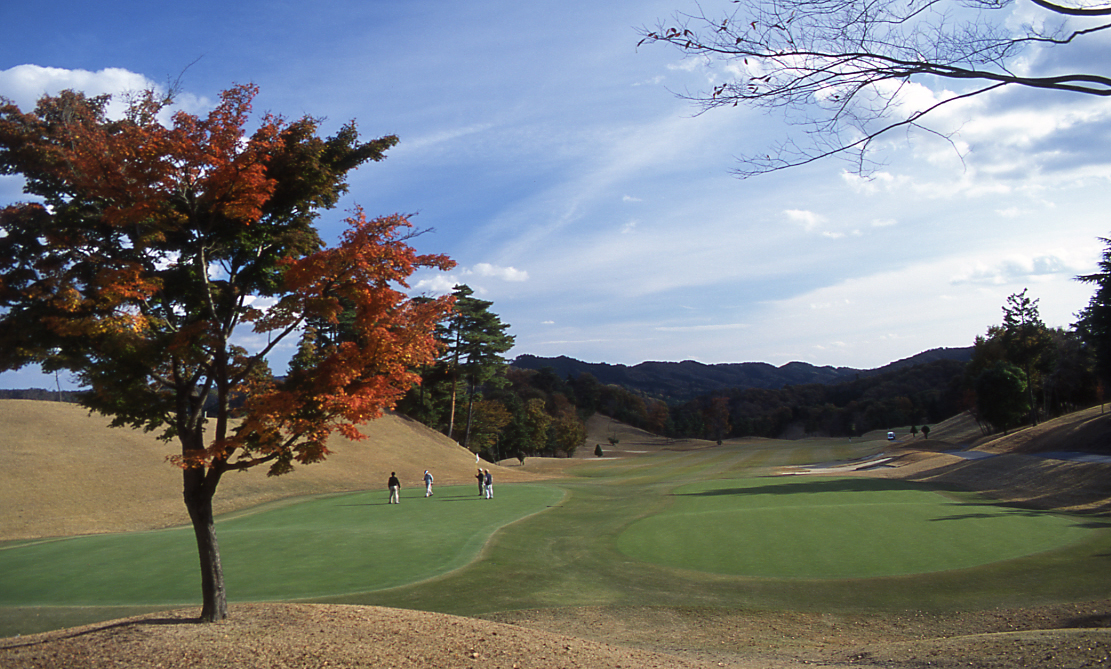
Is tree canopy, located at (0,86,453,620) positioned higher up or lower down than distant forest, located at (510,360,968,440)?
higher up

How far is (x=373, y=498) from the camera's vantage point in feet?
93.9

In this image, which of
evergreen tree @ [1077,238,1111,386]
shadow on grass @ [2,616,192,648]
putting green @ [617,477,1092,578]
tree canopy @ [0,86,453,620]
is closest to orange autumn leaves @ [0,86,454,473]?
tree canopy @ [0,86,453,620]

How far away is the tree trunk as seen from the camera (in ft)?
29.3

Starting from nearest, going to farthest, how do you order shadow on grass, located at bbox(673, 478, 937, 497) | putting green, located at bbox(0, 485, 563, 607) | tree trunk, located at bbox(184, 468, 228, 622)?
tree trunk, located at bbox(184, 468, 228, 622), putting green, located at bbox(0, 485, 563, 607), shadow on grass, located at bbox(673, 478, 937, 497)

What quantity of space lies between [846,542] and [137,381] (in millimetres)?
15763

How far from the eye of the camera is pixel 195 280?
9.27 meters

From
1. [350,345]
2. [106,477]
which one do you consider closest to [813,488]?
[350,345]

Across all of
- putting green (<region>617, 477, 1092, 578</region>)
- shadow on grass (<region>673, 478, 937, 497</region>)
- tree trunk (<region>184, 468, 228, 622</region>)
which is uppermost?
tree trunk (<region>184, 468, 228, 622</region>)

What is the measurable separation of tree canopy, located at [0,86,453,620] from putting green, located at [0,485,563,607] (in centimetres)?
495

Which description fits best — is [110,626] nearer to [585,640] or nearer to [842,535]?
[585,640]

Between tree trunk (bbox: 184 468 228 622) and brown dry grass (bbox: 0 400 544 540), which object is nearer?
tree trunk (bbox: 184 468 228 622)

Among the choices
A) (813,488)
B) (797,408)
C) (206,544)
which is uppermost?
(206,544)

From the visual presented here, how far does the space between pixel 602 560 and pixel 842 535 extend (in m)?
6.69

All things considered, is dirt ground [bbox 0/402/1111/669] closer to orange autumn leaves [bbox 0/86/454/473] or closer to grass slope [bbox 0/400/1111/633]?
grass slope [bbox 0/400/1111/633]
